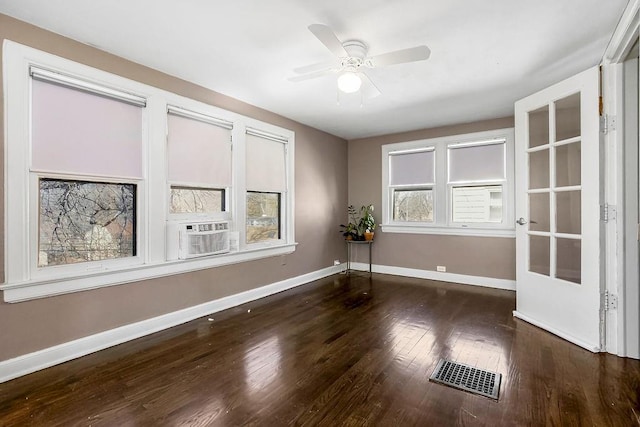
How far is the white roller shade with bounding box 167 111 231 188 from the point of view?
3193mm

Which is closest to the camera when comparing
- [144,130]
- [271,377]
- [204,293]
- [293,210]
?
[271,377]

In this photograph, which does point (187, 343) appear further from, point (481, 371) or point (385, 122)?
point (385, 122)

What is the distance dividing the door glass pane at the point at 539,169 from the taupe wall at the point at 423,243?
1546mm

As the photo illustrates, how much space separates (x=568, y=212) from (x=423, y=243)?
8.10 ft

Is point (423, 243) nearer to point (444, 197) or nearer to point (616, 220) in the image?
point (444, 197)

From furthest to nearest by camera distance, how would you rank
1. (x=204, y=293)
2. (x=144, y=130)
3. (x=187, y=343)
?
(x=204, y=293) < (x=144, y=130) < (x=187, y=343)

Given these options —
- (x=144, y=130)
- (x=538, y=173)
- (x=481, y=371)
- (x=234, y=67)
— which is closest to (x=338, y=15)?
(x=234, y=67)

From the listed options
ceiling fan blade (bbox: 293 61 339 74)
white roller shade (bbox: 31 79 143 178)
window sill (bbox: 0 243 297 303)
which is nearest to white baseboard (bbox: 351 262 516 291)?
window sill (bbox: 0 243 297 303)

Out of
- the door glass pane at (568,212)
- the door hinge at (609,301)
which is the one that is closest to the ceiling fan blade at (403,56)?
the door glass pane at (568,212)

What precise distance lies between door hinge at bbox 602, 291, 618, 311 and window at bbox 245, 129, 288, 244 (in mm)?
3560

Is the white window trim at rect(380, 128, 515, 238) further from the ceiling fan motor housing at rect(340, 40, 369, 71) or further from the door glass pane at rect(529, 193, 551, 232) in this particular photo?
the ceiling fan motor housing at rect(340, 40, 369, 71)

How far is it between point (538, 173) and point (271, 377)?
3.11 metres

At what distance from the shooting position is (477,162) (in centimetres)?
473

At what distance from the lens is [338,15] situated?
2168mm
